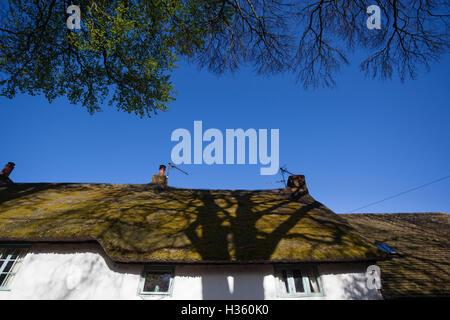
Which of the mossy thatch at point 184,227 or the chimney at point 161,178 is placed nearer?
the mossy thatch at point 184,227

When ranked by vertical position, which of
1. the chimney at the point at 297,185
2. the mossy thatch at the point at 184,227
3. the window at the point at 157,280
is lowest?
the window at the point at 157,280

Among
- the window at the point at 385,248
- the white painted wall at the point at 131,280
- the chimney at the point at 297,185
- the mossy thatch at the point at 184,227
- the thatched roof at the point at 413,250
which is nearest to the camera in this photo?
the white painted wall at the point at 131,280

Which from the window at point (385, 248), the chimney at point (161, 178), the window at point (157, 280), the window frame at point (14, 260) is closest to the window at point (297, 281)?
the window at point (157, 280)

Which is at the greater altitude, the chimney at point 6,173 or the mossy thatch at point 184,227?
the chimney at point 6,173

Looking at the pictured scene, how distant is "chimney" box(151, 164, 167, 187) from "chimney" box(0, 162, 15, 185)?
1049cm

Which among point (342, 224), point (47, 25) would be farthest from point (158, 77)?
point (342, 224)

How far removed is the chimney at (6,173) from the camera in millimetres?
13045

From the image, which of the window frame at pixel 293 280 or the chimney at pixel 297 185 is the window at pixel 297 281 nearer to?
the window frame at pixel 293 280

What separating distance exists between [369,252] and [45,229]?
11801mm

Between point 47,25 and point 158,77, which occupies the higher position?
point 47,25

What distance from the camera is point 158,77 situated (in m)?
8.27

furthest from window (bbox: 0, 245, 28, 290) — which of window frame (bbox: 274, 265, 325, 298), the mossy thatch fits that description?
window frame (bbox: 274, 265, 325, 298)

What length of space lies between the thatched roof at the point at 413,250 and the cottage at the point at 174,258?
37.3 inches
